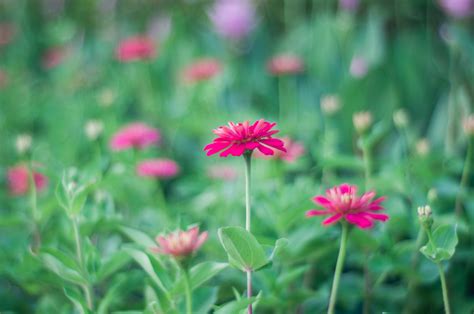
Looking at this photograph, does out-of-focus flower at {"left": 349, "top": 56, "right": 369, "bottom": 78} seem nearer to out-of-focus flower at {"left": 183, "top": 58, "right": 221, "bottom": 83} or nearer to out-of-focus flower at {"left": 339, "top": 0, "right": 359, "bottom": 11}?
out-of-focus flower at {"left": 339, "top": 0, "right": 359, "bottom": 11}

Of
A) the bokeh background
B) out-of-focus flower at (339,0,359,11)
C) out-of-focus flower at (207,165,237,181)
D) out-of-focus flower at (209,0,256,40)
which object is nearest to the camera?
the bokeh background

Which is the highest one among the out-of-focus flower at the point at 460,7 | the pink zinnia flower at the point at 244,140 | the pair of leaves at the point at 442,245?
the out-of-focus flower at the point at 460,7

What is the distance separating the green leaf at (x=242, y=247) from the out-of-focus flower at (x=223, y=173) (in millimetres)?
473

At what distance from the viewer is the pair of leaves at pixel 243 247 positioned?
20.8 inches

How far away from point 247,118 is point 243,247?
692mm

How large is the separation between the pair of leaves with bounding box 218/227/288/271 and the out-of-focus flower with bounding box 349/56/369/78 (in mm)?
910

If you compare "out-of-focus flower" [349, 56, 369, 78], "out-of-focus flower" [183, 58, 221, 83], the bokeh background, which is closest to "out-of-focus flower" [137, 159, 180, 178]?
the bokeh background

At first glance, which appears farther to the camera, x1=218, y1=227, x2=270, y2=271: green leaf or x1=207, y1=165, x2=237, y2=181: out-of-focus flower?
x1=207, y1=165, x2=237, y2=181: out-of-focus flower

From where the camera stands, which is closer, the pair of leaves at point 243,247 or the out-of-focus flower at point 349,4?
the pair of leaves at point 243,247

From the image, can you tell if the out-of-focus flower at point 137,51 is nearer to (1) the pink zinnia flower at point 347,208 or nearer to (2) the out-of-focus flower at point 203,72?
(2) the out-of-focus flower at point 203,72

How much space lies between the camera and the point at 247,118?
1208 millimetres

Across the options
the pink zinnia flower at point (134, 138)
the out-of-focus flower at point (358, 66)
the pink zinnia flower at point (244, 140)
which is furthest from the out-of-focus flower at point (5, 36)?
the pink zinnia flower at point (244, 140)

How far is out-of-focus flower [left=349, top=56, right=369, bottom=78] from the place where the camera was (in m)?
1.38

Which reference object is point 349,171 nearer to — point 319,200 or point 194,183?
point 194,183
